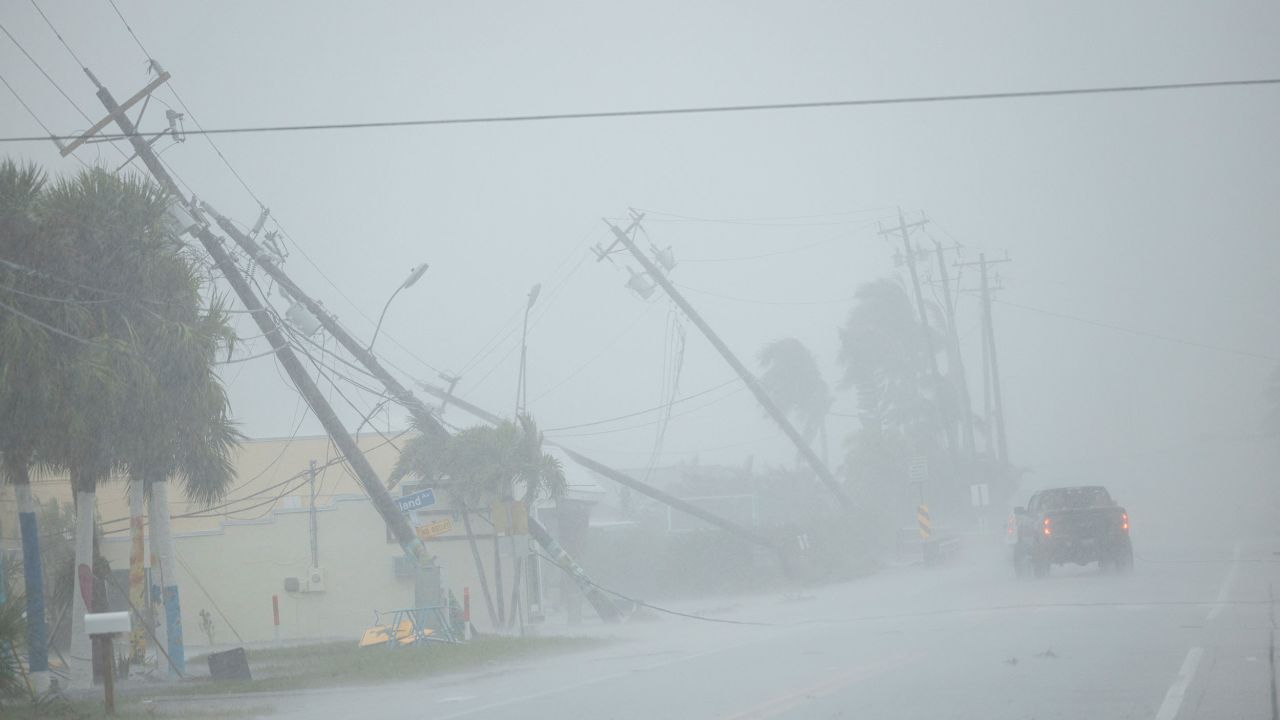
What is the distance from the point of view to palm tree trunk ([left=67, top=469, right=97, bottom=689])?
18.9 meters

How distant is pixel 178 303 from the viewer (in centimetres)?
1897

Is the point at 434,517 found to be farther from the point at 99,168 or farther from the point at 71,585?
the point at 99,168

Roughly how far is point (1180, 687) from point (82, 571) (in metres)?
15.9

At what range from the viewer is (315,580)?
3475 cm

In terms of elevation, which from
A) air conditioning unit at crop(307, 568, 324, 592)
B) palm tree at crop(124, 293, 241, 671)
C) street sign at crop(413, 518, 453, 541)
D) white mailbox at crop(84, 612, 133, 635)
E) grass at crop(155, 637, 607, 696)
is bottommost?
grass at crop(155, 637, 607, 696)

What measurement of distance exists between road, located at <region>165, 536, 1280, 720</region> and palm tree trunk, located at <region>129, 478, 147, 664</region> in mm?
7295

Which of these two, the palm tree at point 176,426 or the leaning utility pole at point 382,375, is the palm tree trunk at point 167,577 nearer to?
the palm tree at point 176,426

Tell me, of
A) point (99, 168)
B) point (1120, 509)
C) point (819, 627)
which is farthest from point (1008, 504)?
point (99, 168)

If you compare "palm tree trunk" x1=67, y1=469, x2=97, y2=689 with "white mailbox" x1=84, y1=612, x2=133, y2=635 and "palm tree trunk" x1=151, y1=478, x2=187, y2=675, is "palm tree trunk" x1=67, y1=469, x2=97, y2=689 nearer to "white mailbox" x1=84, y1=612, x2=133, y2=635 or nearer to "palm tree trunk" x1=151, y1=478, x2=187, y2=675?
"palm tree trunk" x1=151, y1=478, x2=187, y2=675

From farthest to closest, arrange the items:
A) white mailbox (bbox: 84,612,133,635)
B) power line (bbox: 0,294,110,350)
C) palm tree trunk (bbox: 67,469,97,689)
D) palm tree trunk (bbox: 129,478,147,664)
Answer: palm tree trunk (bbox: 129,478,147,664) → palm tree trunk (bbox: 67,469,97,689) → power line (bbox: 0,294,110,350) → white mailbox (bbox: 84,612,133,635)

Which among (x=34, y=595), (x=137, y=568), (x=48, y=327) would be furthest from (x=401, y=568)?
(x=48, y=327)

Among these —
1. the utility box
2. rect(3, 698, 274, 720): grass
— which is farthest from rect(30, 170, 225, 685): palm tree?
rect(3, 698, 274, 720): grass

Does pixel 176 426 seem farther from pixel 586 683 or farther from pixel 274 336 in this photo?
pixel 586 683

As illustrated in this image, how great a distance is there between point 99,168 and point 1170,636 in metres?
16.8
